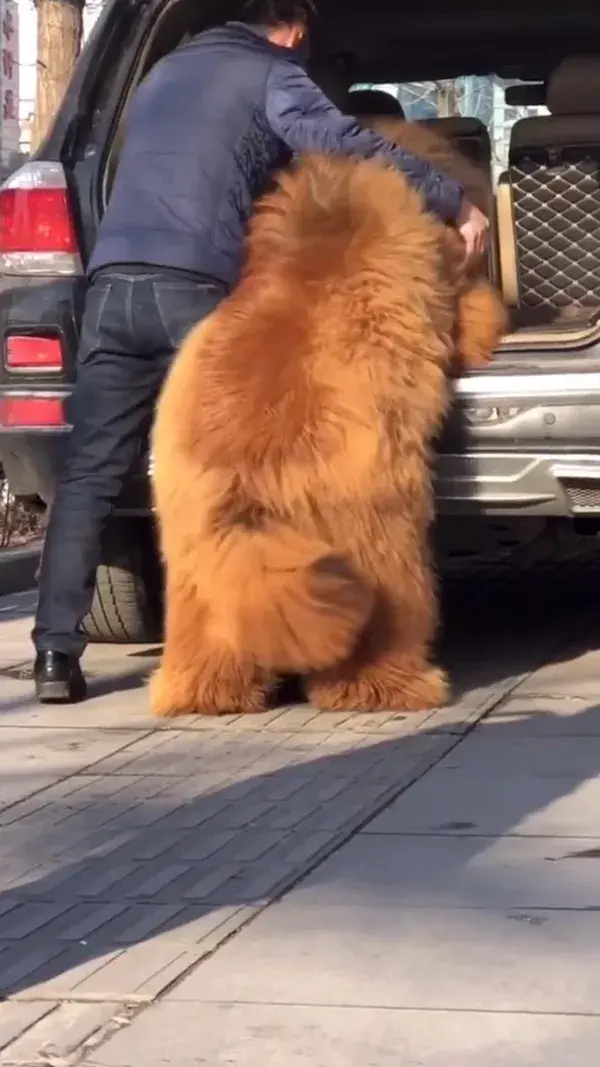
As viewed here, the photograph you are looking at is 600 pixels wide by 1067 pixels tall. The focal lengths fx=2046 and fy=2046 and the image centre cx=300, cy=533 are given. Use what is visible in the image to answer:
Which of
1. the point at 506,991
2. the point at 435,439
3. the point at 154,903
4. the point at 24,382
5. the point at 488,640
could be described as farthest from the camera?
the point at 488,640

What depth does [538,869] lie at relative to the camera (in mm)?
3953

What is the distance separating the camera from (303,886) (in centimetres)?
391

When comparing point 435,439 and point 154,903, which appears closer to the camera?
point 154,903

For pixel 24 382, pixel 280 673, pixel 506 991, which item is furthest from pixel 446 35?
pixel 506 991

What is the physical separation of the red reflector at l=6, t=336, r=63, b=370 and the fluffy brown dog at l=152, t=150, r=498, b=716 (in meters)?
0.55

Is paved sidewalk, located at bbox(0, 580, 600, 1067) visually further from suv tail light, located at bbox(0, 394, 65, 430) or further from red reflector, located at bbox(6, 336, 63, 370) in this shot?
red reflector, located at bbox(6, 336, 63, 370)

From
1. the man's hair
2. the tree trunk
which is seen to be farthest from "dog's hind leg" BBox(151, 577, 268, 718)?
the tree trunk

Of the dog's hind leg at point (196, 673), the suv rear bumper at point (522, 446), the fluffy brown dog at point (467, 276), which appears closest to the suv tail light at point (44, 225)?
the fluffy brown dog at point (467, 276)

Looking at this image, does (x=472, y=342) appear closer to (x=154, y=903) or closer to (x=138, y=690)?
(x=138, y=690)

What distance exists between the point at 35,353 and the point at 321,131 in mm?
1054

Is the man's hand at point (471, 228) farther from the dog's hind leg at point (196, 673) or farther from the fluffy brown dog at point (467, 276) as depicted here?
the dog's hind leg at point (196, 673)

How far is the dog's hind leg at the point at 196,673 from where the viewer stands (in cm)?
527

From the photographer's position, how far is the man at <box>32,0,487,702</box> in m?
5.42

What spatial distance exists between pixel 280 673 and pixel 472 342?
1.03m
